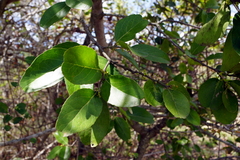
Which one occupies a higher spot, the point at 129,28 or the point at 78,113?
the point at 129,28

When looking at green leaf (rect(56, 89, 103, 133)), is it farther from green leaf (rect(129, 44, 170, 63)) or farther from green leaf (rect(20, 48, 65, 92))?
green leaf (rect(129, 44, 170, 63))

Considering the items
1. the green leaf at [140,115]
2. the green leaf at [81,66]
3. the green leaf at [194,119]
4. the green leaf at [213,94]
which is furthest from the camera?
the green leaf at [140,115]

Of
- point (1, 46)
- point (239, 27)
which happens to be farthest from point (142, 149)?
point (1, 46)

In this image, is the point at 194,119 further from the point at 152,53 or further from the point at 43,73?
the point at 43,73

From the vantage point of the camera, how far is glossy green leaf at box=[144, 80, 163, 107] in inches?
23.9

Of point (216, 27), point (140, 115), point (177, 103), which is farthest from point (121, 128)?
point (216, 27)

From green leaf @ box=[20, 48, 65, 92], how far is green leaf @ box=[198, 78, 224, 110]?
48 centimetres

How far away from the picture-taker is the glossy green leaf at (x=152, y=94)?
0.61 metres

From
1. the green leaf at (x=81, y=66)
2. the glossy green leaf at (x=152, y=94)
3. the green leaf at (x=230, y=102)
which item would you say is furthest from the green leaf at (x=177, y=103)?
the green leaf at (x=81, y=66)

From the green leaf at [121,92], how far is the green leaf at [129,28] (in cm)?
19

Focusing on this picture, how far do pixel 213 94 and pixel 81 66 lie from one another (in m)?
0.47

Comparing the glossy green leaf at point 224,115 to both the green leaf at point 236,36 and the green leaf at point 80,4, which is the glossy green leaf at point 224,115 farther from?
the green leaf at point 80,4

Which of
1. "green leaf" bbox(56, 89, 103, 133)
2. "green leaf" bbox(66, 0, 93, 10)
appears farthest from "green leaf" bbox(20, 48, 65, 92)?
"green leaf" bbox(66, 0, 93, 10)

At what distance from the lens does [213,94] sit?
0.67 metres
